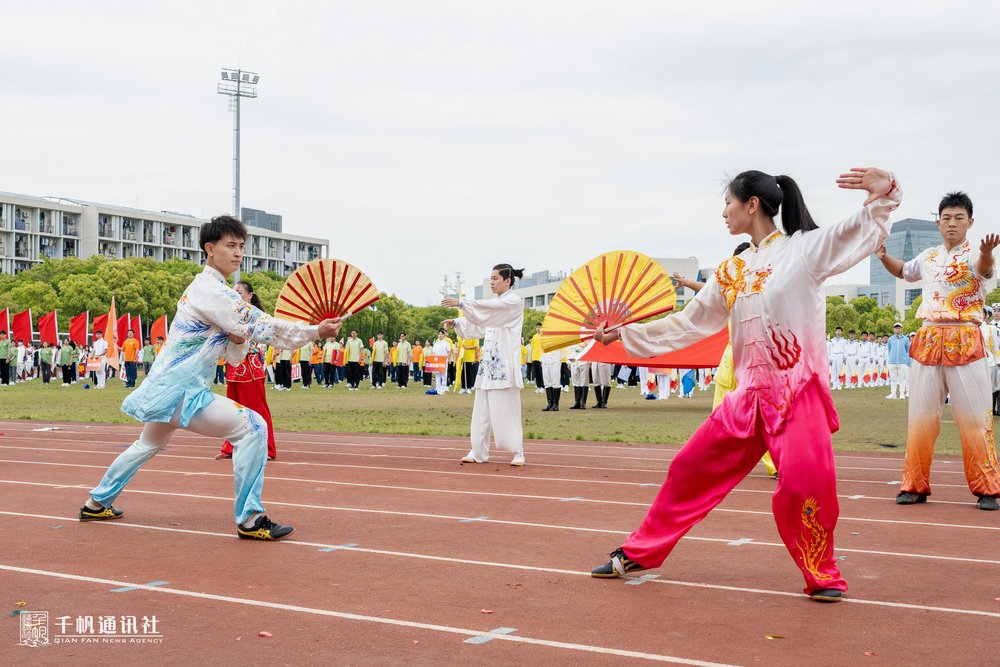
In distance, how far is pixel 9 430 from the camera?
14.4 metres

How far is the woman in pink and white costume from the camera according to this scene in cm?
434

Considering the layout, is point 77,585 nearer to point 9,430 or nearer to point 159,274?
point 9,430

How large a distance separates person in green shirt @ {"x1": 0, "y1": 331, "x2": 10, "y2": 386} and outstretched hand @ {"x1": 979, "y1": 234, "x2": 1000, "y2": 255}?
33207mm

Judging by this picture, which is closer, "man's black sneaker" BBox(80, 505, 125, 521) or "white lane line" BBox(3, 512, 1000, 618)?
"white lane line" BBox(3, 512, 1000, 618)

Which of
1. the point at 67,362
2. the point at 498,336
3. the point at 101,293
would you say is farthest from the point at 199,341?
the point at 101,293

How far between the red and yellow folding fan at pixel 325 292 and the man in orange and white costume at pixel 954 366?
4.04m

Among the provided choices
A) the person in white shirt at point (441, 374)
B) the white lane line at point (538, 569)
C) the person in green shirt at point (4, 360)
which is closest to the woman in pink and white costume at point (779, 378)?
the white lane line at point (538, 569)

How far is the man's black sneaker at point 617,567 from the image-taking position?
15.6 ft

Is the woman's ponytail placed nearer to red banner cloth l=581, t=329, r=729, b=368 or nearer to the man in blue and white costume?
the man in blue and white costume

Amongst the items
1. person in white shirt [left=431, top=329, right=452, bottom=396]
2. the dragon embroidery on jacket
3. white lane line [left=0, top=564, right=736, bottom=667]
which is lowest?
white lane line [left=0, top=564, right=736, bottom=667]

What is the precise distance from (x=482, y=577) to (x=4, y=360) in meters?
33.2

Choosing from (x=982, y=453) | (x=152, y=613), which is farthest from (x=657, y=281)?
(x=152, y=613)

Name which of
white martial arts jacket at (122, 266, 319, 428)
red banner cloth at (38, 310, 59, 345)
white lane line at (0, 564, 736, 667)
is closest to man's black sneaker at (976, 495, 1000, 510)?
white lane line at (0, 564, 736, 667)

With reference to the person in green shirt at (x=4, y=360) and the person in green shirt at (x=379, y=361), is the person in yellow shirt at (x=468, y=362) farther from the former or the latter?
the person in green shirt at (x=4, y=360)
